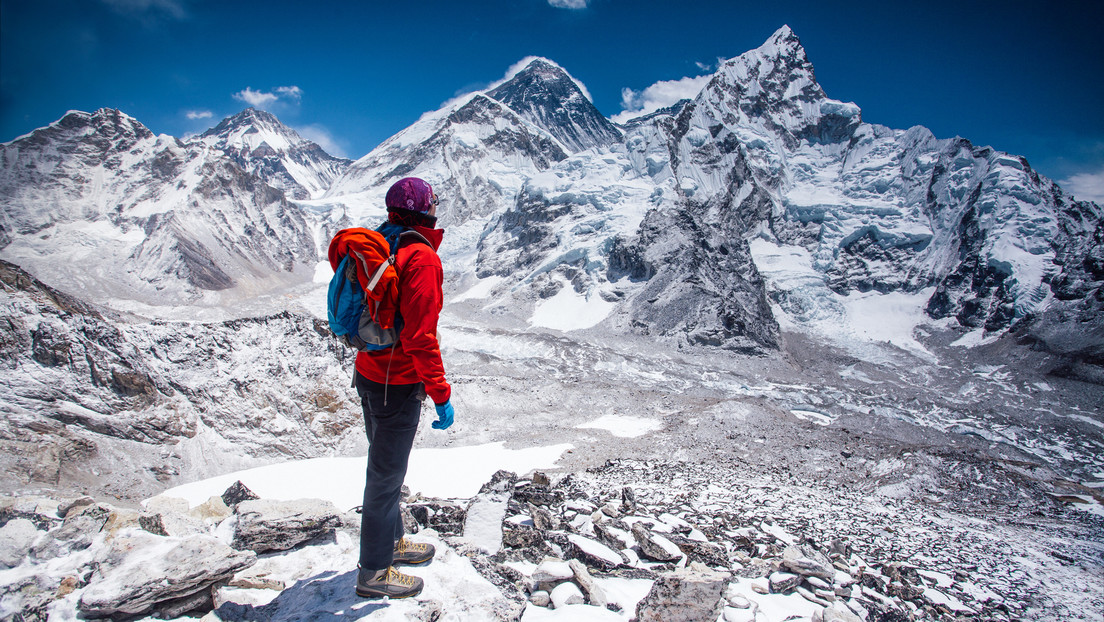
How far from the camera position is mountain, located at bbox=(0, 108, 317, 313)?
5884 centimetres

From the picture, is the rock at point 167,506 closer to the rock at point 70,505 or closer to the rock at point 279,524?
the rock at point 70,505

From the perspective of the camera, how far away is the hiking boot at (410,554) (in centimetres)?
347

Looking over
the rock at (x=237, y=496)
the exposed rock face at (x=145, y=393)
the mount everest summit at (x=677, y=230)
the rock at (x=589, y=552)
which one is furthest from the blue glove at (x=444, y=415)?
the mount everest summit at (x=677, y=230)

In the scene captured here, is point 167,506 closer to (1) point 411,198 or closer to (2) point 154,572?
(2) point 154,572

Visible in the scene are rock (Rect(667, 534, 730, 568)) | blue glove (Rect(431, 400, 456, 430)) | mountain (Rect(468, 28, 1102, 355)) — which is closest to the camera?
blue glove (Rect(431, 400, 456, 430))

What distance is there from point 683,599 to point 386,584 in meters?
2.02

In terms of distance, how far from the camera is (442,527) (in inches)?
185

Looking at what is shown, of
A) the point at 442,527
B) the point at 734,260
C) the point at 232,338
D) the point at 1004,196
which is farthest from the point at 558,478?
the point at 1004,196

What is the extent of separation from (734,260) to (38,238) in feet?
292

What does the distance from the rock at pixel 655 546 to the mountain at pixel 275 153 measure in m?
178

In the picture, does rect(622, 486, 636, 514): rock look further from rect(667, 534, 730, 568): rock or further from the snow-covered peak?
the snow-covered peak

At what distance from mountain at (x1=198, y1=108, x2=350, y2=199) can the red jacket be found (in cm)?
17789

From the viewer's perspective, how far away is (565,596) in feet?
11.0

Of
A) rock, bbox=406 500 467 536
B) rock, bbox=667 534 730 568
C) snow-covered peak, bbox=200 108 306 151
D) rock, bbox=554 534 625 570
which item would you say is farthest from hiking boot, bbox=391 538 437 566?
snow-covered peak, bbox=200 108 306 151
